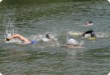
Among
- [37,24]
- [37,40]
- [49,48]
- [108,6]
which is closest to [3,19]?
[37,24]

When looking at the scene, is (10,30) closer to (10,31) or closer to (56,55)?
(10,31)

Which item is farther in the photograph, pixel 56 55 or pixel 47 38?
pixel 47 38

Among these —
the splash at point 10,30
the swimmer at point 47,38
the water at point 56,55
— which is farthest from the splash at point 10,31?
the swimmer at point 47,38

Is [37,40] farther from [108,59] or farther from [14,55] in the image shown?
[108,59]

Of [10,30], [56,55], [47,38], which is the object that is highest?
[56,55]

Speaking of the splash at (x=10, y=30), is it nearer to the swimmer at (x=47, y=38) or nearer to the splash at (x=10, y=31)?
the splash at (x=10, y=31)

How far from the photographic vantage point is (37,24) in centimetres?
2869

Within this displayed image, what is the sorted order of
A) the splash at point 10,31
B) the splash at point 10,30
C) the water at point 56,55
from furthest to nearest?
the splash at point 10,30 → the splash at point 10,31 → the water at point 56,55

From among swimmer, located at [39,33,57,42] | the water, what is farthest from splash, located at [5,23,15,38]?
swimmer, located at [39,33,57,42]

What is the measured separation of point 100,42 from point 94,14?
45.1ft

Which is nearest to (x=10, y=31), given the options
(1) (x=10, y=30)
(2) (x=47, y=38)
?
(1) (x=10, y=30)

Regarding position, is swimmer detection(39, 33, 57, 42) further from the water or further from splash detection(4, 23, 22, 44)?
splash detection(4, 23, 22, 44)

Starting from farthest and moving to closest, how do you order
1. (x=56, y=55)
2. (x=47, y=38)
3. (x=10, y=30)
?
(x=10, y=30)
(x=47, y=38)
(x=56, y=55)

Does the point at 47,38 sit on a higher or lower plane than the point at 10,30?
higher
